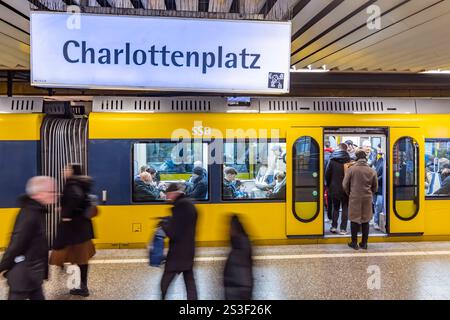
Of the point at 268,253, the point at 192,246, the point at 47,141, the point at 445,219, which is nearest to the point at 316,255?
the point at 268,253

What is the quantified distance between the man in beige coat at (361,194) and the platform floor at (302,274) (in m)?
0.32

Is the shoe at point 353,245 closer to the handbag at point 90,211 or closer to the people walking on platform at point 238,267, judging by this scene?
the people walking on platform at point 238,267

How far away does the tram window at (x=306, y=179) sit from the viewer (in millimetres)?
6988

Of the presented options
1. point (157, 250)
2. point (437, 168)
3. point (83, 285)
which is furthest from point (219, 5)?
point (437, 168)

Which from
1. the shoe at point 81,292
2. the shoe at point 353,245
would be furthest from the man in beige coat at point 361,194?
the shoe at point 81,292

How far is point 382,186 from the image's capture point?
7449mm

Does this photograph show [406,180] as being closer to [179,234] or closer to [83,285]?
[179,234]

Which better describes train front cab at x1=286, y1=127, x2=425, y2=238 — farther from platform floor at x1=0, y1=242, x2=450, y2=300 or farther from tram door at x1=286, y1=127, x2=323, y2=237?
platform floor at x1=0, y1=242, x2=450, y2=300

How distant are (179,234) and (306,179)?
352 cm

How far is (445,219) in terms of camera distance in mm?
7270

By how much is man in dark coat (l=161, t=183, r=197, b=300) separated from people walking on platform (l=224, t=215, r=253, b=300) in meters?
0.72

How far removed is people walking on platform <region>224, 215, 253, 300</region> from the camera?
334 centimetres

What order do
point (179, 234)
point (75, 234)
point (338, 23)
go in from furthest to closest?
point (338, 23) → point (75, 234) → point (179, 234)

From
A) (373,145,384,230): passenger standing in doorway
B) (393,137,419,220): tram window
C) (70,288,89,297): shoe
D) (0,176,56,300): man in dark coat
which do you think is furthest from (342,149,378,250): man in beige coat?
(0,176,56,300): man in dark coat
